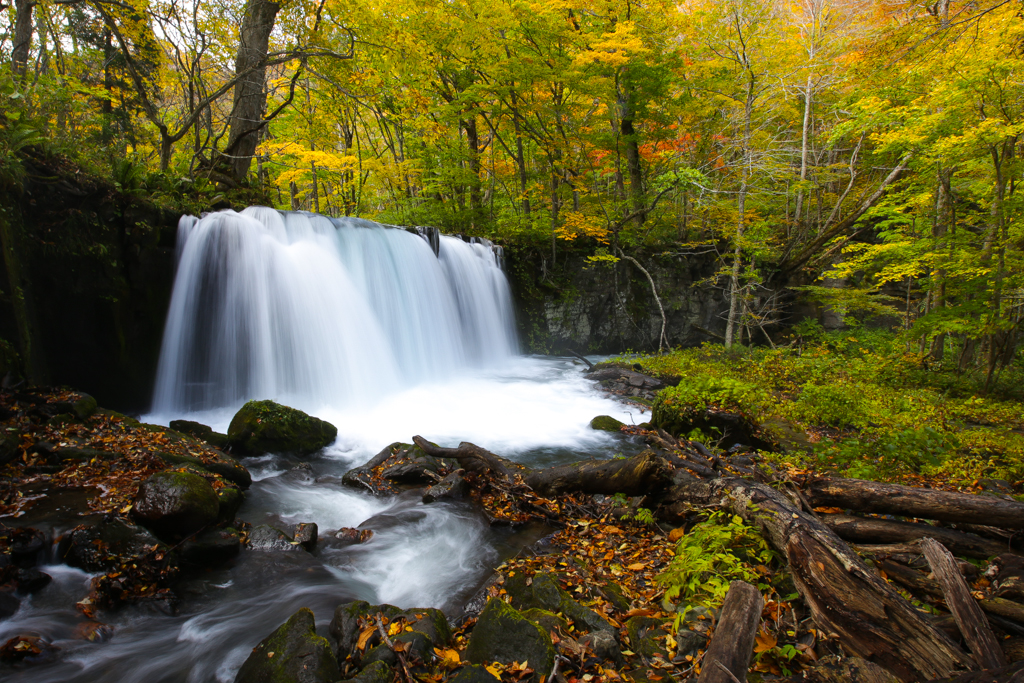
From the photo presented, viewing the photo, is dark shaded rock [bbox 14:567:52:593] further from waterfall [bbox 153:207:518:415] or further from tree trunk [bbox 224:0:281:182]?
tree trunk [bbox 224:0:281:182]

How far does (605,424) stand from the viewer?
798cm

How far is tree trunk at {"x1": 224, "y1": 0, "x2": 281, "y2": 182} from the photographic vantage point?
438 inches

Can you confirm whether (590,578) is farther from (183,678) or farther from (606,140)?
(606,140)

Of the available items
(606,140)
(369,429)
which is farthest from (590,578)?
(606,140)

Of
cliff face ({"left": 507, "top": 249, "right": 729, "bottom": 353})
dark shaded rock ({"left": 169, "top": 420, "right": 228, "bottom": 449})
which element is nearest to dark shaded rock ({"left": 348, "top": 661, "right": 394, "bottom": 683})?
dark shaded rock ({"left": 169, "top": 420, "right": 228, "bottom": 449})

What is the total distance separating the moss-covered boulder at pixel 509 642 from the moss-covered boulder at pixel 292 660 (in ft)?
2.76

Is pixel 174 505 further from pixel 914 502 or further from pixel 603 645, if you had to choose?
pixel 914 502

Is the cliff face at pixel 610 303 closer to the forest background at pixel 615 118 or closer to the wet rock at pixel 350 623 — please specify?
the forest background at pixel 615 118

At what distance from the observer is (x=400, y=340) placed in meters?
11.5

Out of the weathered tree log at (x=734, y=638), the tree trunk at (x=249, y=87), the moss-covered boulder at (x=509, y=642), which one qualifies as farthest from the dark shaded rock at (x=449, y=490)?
the tree trunk at (x=249, y=87)

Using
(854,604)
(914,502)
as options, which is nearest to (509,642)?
(854,604)

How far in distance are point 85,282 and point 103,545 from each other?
596 cm

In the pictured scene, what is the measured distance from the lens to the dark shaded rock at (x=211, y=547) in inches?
148

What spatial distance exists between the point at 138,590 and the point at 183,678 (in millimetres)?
877
